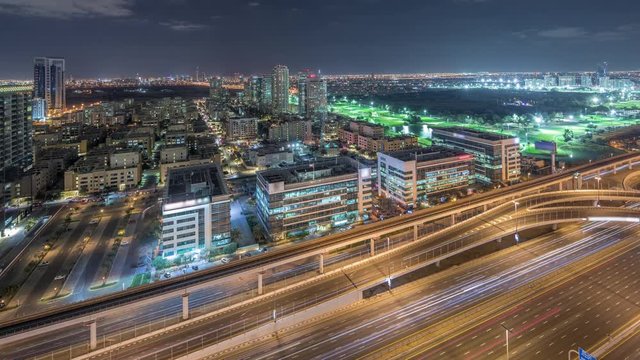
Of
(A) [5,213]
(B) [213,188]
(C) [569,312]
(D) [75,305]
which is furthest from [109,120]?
(C) [569,312]

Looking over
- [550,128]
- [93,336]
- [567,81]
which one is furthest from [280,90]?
[567,81]

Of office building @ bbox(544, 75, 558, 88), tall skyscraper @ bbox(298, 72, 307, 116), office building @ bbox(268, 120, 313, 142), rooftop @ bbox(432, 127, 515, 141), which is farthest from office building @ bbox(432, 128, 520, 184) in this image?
office building @ bbox(544, 75, 558, 88)

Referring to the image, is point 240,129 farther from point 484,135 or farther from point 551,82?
point 551,82

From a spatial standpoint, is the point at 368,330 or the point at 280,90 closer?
the point at 368,330

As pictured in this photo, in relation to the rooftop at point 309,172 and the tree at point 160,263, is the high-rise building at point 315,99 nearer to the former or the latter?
the rooftop at point 309,172

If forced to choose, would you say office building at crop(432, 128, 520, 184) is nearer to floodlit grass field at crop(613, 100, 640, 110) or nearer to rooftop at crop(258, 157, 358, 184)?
rooftop at crop(258, 157, 358, 184)
